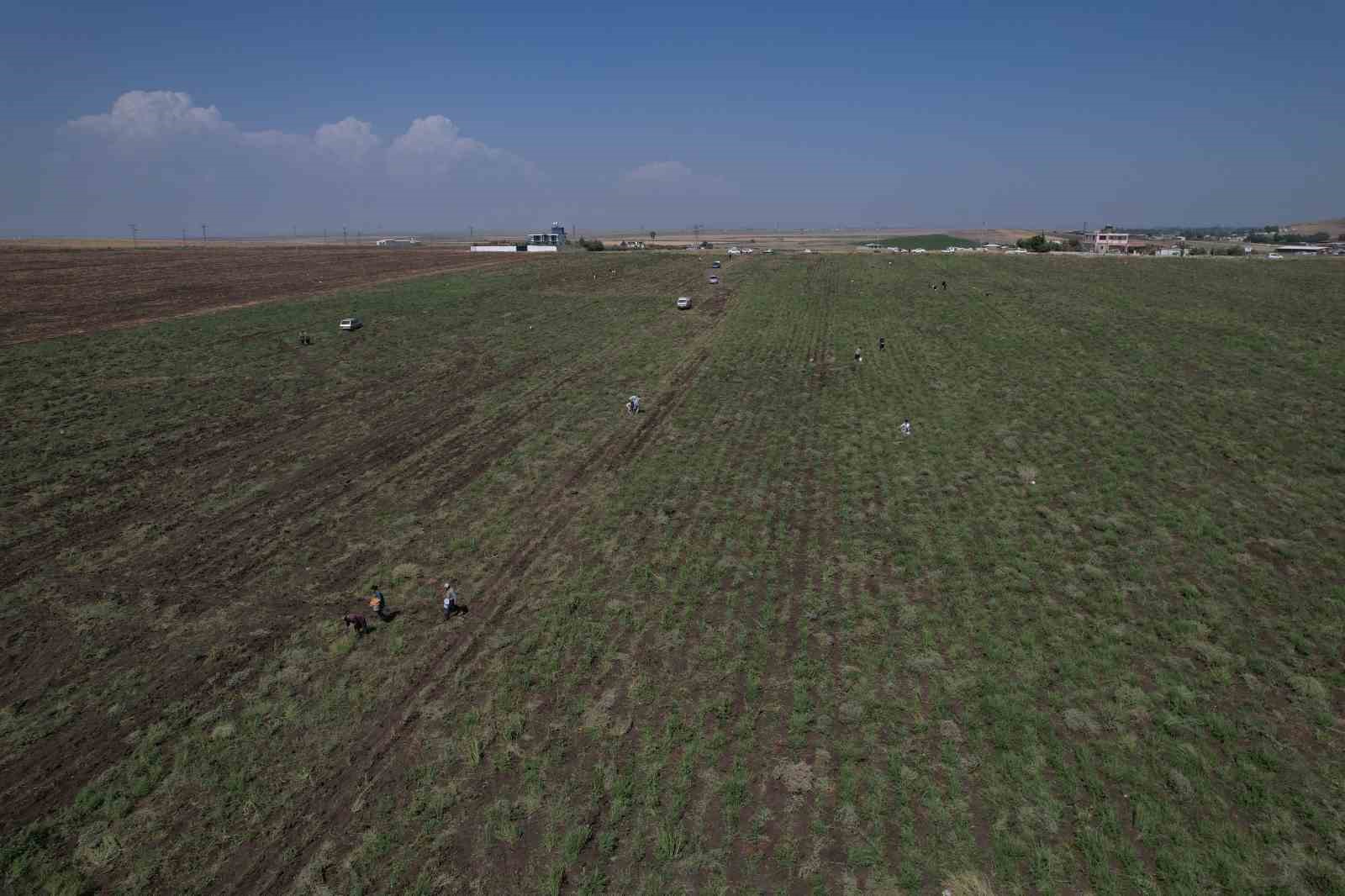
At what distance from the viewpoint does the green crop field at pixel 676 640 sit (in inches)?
486

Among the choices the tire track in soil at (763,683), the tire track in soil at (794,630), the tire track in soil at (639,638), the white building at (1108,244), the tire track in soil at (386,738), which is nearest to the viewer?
the tire track in soil at (386,738)

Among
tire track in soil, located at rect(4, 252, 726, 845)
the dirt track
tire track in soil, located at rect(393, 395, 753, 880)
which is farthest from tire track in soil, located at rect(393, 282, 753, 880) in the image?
the dirt track

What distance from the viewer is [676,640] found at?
18250mm

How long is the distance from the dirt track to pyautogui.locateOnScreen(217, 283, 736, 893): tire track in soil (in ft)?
169

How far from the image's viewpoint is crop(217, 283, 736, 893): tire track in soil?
1186 centimetres

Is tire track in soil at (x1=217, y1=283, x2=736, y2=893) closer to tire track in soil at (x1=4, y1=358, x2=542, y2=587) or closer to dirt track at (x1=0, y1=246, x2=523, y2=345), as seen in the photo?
tire track in soil at (x1=4, y1=358, x2=542, y2=587)

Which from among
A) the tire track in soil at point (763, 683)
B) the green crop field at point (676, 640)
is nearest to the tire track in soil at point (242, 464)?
the green crop field at point (676, 640)

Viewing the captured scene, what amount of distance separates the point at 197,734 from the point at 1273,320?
8240 cm

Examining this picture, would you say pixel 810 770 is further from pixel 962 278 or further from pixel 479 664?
pixel 962 278

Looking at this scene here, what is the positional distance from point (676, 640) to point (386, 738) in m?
7.55

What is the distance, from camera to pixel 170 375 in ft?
140

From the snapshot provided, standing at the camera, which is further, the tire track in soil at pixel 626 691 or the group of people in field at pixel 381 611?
the group of people in field at pixel 381 611

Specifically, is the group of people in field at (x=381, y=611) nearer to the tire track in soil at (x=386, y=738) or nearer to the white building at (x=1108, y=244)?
the tire track in soil at (x=386, y=738)

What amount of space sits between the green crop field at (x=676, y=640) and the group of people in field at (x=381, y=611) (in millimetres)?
401
